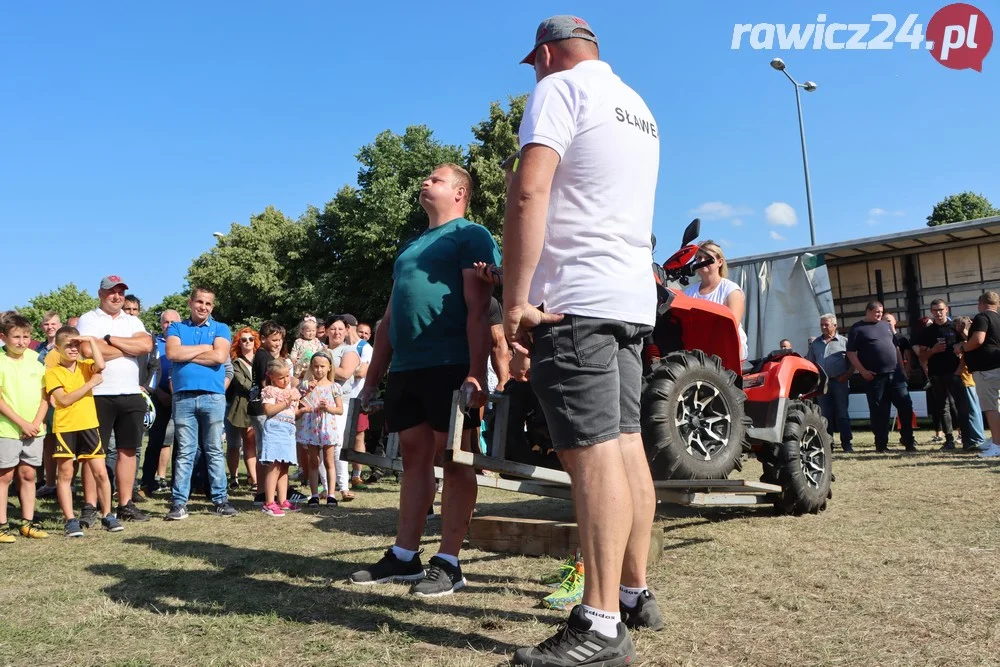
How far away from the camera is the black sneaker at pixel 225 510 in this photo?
6.76 metres

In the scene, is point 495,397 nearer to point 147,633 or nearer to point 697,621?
point 697,621

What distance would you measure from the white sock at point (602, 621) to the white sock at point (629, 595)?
0.46 metres

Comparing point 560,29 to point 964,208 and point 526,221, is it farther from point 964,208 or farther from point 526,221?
point 964,208

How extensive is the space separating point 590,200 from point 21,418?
539cm

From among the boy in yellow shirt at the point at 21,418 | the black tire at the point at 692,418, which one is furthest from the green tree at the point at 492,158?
the black tire at the point at 692,418

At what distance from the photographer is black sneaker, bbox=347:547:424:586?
Result: 3756mm

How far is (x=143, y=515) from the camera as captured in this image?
6559mm

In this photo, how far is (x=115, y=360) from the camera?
6.62 metres

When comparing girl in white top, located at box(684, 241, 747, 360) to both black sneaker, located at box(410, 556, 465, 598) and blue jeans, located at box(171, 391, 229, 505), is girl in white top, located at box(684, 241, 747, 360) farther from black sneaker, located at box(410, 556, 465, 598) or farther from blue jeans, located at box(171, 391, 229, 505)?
blue jeans, located at box(171, 391, 229, 505)

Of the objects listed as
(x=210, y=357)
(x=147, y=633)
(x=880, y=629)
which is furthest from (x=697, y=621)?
(x=210, y=357)

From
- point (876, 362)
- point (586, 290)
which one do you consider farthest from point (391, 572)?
point (876, 362)

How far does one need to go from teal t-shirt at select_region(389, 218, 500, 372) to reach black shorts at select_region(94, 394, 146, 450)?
3.78 metres

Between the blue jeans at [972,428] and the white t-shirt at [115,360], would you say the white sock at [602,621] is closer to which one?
the white t-shirt at [115,360]

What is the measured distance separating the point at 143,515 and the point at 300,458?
75.0 inches
